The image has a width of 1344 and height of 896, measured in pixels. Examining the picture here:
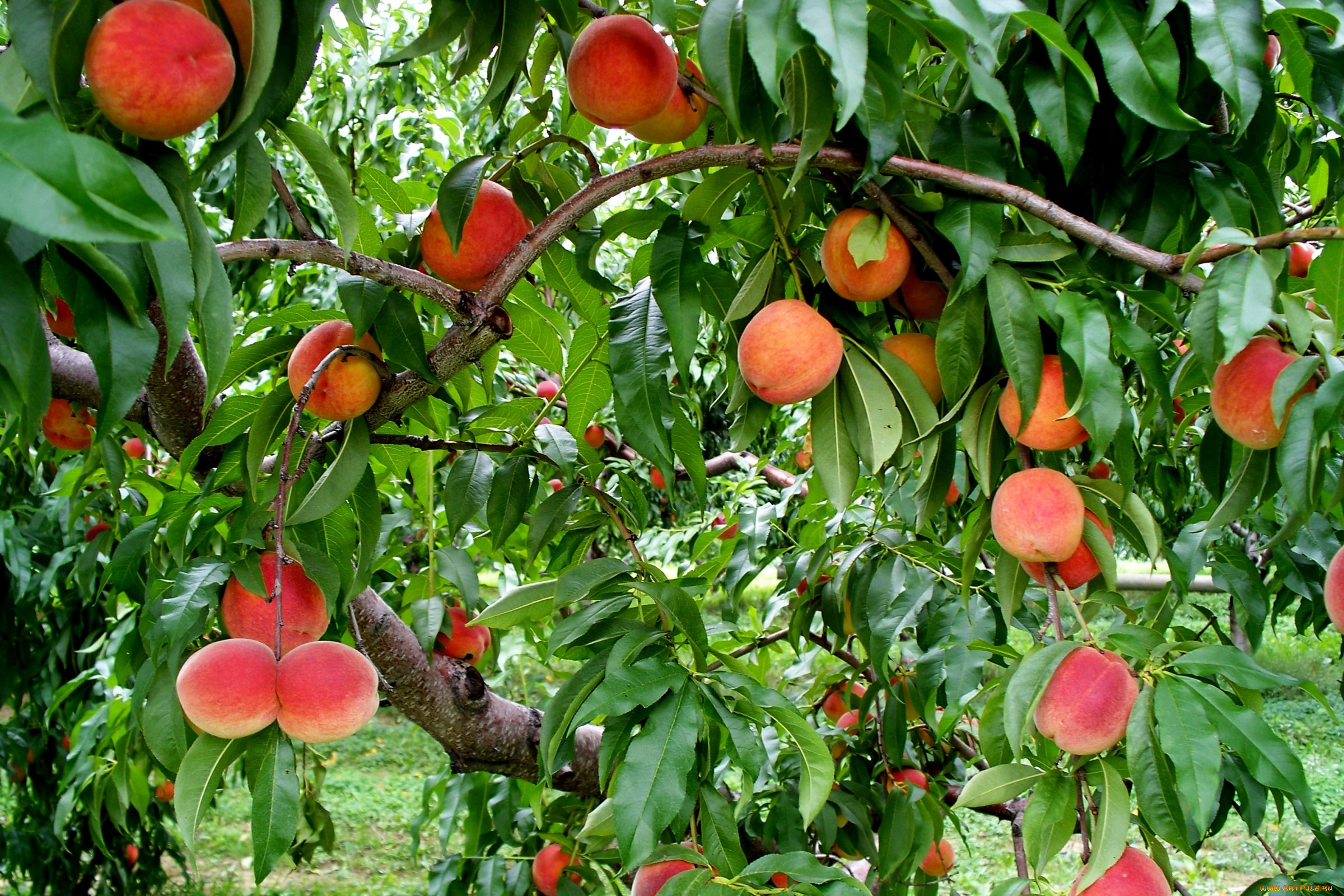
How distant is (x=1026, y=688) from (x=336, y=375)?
692mm

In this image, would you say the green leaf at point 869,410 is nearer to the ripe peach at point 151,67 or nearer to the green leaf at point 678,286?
the green leaf at point 678,286

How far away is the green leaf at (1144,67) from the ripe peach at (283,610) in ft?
2.81

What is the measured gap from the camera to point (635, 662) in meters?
0.90

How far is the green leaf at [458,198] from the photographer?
0.88 m

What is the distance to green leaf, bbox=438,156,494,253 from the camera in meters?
0.88

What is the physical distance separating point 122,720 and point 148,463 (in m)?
0.57

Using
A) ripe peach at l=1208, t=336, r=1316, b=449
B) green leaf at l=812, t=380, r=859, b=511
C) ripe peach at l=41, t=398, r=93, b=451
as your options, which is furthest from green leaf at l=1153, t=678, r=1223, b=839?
ripe peach at l=41, t=398, r=93, b=451

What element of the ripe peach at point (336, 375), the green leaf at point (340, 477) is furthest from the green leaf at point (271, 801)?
Result: the ripe peach at point (336, 375)

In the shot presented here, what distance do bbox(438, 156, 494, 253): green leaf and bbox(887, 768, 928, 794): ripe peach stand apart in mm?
1105

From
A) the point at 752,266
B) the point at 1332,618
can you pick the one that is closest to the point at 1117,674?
the point at 1332,618

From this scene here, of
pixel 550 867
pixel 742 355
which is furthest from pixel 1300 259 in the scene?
pixel 550 867

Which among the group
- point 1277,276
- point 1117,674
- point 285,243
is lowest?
point 1117,674

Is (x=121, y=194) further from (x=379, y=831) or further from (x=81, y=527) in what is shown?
(x=379, y=831)

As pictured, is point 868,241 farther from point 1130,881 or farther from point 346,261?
point 1130,881
